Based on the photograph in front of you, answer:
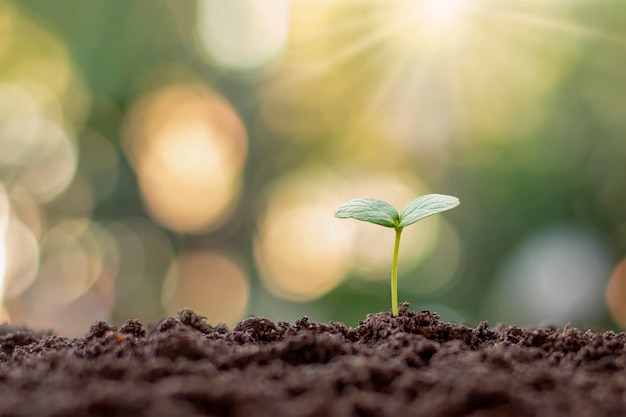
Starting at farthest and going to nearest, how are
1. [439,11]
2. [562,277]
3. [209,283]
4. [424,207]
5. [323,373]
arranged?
[209,283]
[439,11]
[562,277]
[424,207]
[323,373]

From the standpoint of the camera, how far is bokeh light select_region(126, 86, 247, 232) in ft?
20.9

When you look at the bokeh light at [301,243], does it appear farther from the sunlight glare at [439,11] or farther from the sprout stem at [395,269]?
the sprout stem at [395,269]

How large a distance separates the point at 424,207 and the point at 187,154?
5.76m

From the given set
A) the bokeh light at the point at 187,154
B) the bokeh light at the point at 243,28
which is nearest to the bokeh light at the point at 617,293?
the bokeh light at the point at 187,154

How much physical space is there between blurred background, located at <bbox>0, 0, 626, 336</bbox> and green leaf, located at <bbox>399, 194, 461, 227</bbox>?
4343 millimetres

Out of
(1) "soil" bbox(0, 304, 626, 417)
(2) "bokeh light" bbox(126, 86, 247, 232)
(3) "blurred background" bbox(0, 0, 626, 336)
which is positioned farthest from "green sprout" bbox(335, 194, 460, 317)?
(2) "bokeh light" bbox(126, 86, 247, 232)

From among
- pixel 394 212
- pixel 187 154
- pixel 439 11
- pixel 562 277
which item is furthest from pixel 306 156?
pixel 394 212

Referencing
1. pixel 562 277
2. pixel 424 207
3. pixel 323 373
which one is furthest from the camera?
pixel 562 277

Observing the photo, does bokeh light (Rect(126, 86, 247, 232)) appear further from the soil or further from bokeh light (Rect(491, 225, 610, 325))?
the soil

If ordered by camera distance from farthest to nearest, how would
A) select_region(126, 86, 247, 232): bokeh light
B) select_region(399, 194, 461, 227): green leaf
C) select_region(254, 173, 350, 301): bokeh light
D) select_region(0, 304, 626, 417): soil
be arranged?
select_region(126, 86, 247, 232): bokeh light → select_region(254, 173, 350, 301): bokeh light → select_region(399, 194, 461, 227): green leaf → select_region(0, 304, 626, 417): soil

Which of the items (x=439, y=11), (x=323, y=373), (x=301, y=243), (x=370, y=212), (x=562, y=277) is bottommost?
(x=323, y=373)

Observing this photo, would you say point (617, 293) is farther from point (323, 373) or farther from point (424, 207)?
point (323, 373)

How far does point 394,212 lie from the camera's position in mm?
1241

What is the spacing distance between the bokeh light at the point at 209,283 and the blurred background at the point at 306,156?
0.06ft
